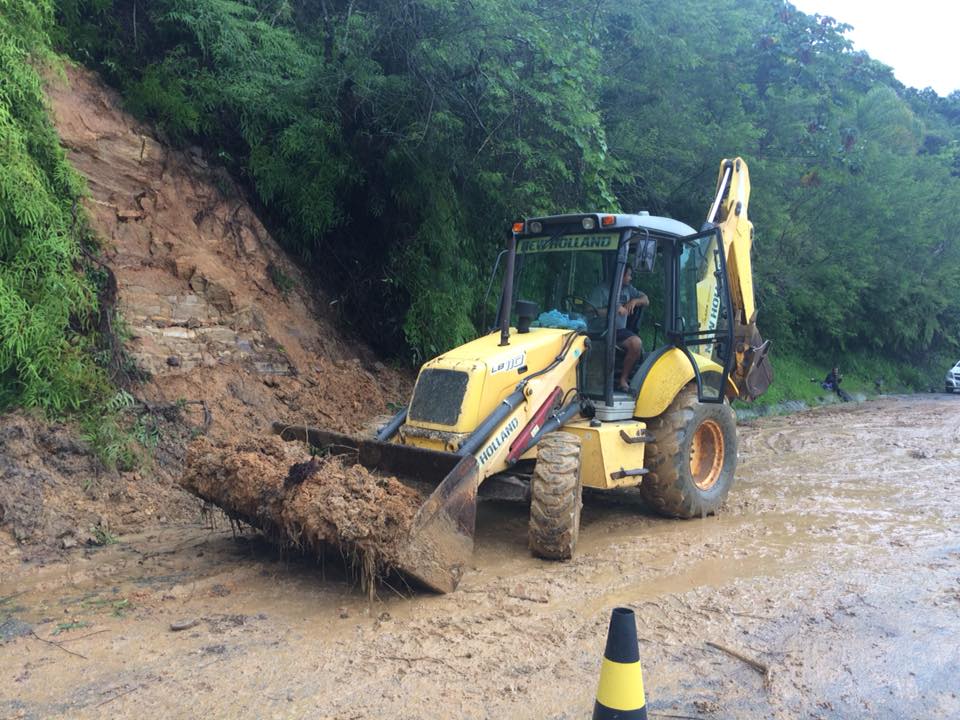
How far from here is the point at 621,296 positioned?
6.88 metres

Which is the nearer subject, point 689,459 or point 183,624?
point 183,624

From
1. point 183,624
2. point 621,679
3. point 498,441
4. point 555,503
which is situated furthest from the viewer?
point 498,441

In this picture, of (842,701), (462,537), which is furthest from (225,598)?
(842,701)

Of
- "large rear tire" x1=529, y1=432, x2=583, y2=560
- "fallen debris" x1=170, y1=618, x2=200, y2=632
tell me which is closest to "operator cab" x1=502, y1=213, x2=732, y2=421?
"large rear tire" x1=529, y1=432, x2=583, y2=560

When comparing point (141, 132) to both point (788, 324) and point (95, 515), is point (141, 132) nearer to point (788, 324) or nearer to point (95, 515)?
point (95, 515)

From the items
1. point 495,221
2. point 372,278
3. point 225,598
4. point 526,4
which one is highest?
point 526,4

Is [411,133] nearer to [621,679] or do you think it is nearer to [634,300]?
[634,300]

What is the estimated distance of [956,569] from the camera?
19.6 feet

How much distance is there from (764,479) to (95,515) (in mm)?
7428

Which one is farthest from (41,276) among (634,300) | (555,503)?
(634,300)

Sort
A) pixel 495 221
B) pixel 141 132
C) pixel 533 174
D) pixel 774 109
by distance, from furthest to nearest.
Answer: pixel 774 109
pixel 495 221
pixel 533 174
pixel 141 132

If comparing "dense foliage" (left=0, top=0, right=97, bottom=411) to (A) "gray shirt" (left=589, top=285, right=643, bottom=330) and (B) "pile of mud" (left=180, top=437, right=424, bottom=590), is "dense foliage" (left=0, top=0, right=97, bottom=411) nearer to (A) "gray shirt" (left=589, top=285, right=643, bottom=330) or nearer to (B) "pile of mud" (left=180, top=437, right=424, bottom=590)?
(B) "pile of mud" (left=180, top=437, right=424, bottom=590)

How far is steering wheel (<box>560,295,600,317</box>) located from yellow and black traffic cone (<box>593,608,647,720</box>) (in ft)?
14.1

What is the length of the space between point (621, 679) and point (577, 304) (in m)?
4.60
